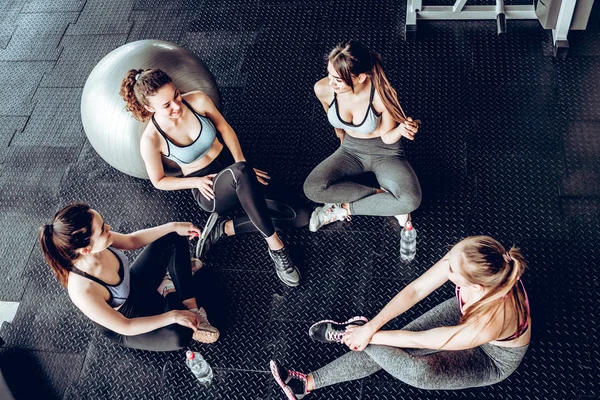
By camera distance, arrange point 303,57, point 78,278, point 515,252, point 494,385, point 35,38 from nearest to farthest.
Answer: point 515,252
point 78,278
point 494,385
point 303,57
point 35,38

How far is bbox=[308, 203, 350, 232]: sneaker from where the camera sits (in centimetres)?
293

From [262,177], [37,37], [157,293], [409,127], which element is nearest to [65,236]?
[157,293]

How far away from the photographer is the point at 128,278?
8.07 ft

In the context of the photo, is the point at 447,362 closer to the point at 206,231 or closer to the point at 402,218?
the point at 402,218

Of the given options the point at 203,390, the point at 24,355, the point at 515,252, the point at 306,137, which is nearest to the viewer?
the point at 515,252

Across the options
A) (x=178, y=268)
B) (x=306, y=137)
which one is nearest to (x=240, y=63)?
(x=306, y=137)

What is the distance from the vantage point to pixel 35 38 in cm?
414

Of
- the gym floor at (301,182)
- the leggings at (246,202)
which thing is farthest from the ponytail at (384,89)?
the leggings at (246,202)

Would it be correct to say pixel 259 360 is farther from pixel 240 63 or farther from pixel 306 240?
pixel 240 63

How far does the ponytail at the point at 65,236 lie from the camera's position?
6.82 feet

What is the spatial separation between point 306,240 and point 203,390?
900 mm

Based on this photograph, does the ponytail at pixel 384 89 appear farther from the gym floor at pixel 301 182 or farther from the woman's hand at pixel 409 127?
the gym floor at pixel 301 182

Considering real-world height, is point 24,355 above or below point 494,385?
below

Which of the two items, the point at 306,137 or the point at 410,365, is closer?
the point at 410,365
